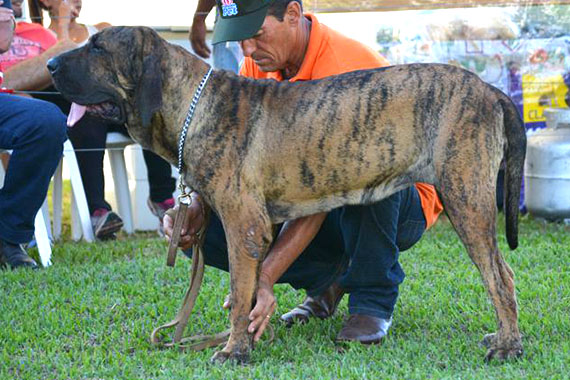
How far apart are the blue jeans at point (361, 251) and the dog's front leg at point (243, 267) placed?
53 cm

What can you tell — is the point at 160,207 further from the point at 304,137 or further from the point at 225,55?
the point at 304,137

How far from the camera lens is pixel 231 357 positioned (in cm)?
368

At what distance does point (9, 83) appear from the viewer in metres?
6.57

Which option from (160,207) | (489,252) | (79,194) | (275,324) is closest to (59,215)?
(79,194)

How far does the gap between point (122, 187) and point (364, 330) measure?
11.9ft

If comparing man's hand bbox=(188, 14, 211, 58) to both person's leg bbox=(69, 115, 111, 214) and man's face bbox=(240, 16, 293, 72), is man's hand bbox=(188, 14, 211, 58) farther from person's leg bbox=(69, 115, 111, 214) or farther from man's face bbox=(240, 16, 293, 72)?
man's face bbox=(240, 16, 293, 72)

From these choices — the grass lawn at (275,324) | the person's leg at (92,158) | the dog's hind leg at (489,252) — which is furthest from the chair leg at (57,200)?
the dog's hind leg at (489,252)

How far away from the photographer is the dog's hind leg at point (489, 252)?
3520 mm

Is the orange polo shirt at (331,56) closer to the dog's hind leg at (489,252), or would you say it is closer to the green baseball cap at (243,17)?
the green baseball cap at (243,17)

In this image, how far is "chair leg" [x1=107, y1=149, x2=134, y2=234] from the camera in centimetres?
714

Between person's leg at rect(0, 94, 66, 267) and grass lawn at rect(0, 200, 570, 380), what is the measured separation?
1.19 feet

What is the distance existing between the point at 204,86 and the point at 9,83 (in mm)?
3332

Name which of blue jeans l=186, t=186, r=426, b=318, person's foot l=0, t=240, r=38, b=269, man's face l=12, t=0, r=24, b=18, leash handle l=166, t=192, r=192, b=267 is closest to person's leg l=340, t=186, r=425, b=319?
blue jeans l=186, t=186, r=426, b=318

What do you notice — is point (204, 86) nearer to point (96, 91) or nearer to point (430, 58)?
point (96, 91)
